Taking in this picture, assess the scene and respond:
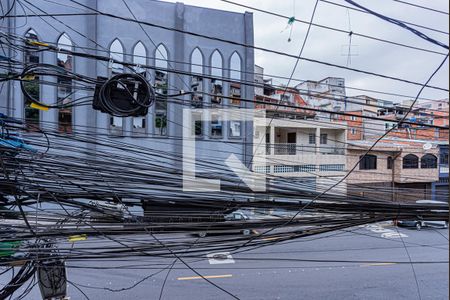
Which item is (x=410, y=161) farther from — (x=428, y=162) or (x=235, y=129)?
(x=235, y=129)

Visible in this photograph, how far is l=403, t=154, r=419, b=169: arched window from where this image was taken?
→ 17620 millimetres

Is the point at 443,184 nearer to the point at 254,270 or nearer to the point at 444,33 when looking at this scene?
the point at 254,270

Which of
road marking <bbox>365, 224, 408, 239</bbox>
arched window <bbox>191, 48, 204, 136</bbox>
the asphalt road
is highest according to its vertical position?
arched window <bbox>191, 48, 204, 136</bbox>

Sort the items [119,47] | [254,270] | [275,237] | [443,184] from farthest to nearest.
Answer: [443,184]
[119,47]
[254,270]
[275,237]

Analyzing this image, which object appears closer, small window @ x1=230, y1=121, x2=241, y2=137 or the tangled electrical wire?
the tangled electrical wire

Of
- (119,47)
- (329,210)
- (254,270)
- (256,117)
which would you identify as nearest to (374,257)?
(254,270)

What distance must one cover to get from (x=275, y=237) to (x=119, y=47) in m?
12.1

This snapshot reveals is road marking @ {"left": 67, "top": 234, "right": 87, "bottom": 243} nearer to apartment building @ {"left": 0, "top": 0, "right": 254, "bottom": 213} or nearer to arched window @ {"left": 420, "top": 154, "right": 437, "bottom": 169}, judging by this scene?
apartment building @ {"left": 0, "top": 0, "right": 254, "bottom": 213}

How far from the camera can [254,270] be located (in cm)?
784

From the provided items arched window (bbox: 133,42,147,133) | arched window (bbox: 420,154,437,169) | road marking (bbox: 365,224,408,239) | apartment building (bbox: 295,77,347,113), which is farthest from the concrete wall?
arched window (bbox: 420,154,437,169)

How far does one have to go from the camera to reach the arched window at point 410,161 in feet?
57.8

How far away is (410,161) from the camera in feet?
59.5

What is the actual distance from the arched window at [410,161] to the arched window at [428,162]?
0.34 m

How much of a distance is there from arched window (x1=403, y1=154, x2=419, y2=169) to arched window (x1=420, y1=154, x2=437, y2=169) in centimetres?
34
